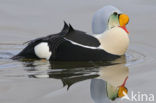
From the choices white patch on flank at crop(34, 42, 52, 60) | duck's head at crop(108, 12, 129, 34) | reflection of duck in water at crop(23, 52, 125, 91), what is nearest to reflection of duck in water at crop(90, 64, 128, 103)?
reflection of duck in water at crop(23, 52, 125, 91)

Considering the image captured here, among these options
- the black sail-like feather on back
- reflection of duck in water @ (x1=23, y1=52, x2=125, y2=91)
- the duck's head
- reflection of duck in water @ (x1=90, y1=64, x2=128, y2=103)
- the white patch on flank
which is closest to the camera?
reflection of duck in water @ (x1=90, y1=64, x2=128, y2=103)

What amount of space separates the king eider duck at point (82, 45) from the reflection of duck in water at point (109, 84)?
0.45 m

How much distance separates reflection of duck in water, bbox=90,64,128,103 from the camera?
25.1 ft

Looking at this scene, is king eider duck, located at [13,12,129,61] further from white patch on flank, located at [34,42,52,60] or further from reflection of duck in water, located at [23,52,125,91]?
reflection of duck in water, located at [23,52,125,91]

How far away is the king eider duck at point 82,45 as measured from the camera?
9.30m

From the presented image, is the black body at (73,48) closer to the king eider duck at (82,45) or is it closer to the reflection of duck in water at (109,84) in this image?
the king eider duck at (82,45)

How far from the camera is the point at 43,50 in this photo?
9453mm

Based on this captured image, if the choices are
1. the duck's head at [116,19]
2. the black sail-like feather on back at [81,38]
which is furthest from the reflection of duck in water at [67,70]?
the duck's head at [116,19]

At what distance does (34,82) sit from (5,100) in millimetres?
938

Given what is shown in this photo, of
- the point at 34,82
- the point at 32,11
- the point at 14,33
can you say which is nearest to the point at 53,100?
the point at 34,82

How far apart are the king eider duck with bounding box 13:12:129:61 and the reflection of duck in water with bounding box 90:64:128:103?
1.47ft

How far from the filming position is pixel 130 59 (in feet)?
Result: 31.6

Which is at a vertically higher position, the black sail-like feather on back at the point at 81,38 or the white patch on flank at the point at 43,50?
the black sail-like feather on back at the point at 81,38

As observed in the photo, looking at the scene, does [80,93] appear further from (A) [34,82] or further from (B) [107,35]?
(B) [107,35]
